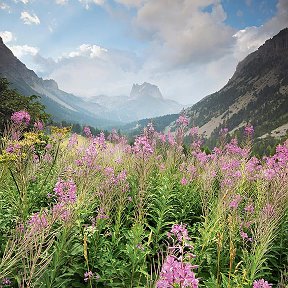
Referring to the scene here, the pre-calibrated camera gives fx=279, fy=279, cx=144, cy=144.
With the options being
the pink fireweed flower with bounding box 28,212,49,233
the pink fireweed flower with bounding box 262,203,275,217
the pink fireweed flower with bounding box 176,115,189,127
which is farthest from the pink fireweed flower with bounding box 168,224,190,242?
the pink fireweed flower with bounding box 176,115,189,127

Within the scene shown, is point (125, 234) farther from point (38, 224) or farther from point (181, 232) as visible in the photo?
point (181, 232)

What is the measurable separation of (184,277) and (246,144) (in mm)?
8671

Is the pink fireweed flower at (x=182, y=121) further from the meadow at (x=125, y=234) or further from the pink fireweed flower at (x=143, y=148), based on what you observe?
the pink fireweed flower at (x=143, y=148)

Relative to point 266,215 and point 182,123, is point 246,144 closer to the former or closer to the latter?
point 182,123

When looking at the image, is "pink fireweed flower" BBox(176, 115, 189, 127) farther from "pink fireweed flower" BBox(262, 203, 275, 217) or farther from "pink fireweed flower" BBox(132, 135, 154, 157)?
"pink fireweed flower" BBox(262, 203, 275, 217)

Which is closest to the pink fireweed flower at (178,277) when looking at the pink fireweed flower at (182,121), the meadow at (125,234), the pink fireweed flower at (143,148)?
the meadow at (125,234)

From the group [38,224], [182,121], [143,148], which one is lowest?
[38,224]

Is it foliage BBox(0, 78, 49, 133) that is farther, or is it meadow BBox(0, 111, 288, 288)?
foliage BBox(0, 78, 49, 133)

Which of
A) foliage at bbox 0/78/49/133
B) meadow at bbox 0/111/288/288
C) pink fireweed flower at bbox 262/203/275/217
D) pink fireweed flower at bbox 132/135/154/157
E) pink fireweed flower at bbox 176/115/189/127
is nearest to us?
meadow at bbox 0/111/288/288

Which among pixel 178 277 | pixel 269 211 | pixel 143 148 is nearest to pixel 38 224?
pixel 178 277

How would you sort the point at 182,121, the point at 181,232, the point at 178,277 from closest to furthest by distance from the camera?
1. the point at 178,277
2. the point at 181,232
3. the point at 182,121

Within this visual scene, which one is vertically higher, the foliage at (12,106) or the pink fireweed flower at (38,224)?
the foliage at (12,106)

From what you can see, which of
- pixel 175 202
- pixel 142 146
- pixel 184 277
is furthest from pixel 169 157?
pixel 184 277

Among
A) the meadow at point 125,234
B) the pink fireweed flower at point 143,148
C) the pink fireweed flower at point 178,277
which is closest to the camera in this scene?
the pink fireweed flower at point 178,277
